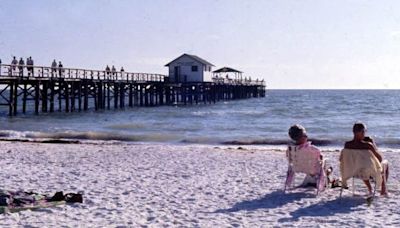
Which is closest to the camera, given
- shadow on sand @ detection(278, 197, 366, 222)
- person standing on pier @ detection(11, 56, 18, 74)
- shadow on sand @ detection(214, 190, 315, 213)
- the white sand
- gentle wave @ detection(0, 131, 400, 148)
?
the white sand

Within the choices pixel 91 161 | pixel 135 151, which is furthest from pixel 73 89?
pixel 91 161

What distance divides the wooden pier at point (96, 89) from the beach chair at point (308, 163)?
71.2ft

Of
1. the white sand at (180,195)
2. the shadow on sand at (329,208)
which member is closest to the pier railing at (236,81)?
the white sand at (180,195)

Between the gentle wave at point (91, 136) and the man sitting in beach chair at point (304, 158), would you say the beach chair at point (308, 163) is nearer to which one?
the man sitting in beach chair at point (304, 158)

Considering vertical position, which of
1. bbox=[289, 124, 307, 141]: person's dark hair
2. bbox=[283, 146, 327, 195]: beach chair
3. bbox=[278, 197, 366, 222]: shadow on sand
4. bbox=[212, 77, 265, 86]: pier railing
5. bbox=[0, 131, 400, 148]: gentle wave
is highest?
bbox=[212, 77, 265, 86]: pier railing

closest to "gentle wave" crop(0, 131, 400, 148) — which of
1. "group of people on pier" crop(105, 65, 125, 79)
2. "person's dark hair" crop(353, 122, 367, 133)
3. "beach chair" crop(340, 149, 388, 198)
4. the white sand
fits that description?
the white sand

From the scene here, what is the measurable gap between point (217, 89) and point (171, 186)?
46.1 m

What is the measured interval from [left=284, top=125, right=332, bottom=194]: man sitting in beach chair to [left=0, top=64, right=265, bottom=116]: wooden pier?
21.7 metres

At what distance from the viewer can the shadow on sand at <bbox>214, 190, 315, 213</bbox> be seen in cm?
633

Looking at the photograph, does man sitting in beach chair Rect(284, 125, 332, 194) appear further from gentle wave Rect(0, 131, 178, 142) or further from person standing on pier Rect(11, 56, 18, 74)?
person standing on pier Rect(11, 56, 18, 74)

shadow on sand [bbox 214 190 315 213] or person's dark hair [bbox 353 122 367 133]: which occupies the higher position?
person's dark hair [bbox 353 122 367 133]

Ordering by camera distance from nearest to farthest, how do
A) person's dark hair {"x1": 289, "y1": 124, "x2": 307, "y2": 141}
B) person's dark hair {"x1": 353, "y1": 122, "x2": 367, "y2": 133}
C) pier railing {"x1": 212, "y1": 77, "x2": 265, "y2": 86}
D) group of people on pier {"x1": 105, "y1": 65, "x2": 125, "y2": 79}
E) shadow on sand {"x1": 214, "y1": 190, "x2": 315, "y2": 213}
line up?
shadow on sand {"x1": 214, "y1": 190, "x2": 315, "y2": 213} → person's dark hair {"x1": 353, "y1": 122, "x2": 367, "y2": 133} → person's dark hair {"x1": 289, "y1": 124, "x2": 307, "y2": 141} → group of people on pier {"x1": 105, "y1": 65, "x2": 125, "y2": 79} → pier railing {"x1": 212, "y1": 77, "x2": 265, "y2": 86}

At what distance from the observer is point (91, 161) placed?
35.7ft

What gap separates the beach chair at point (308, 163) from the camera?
22.9 ft
